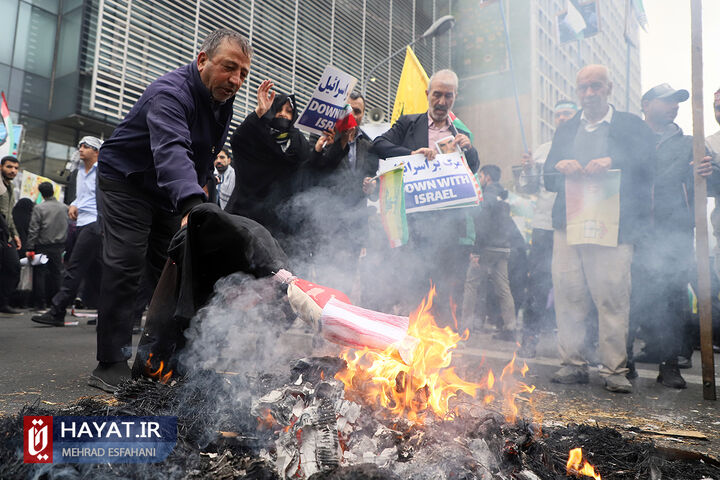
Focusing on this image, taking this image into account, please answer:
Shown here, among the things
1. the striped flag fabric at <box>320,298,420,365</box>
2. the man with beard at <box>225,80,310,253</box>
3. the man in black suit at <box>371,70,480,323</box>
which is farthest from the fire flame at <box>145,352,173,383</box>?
the man in black suit at <box>371,70,480,323</box>

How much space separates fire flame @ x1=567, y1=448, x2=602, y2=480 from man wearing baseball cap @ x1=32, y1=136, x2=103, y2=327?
546 centimetres

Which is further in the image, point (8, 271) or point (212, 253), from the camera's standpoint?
point (8, 271)

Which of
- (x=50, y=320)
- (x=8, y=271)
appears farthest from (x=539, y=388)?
(x=8, y=271)

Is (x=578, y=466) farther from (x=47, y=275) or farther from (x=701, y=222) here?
(x=47, y=275)

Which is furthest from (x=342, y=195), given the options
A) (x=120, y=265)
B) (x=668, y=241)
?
(x=668, y=241)

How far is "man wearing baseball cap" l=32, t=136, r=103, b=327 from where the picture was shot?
5.51m

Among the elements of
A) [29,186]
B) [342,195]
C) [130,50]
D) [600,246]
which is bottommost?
[600,246]

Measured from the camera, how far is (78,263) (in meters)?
5.52

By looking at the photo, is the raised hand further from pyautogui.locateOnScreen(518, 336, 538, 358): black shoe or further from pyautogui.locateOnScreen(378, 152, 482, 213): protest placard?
pyautogui.locateOnScreen(518, 336, 538, 358): black shoe

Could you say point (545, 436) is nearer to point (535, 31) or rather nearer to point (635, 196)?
point (635, 196)

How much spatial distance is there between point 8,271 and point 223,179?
3646mm

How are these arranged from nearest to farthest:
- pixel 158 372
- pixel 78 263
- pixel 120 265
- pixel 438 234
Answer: pixel 158 372, pixel 120 265, pixel 438 234, pixel 78 263

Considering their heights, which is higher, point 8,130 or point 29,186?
point 8,130

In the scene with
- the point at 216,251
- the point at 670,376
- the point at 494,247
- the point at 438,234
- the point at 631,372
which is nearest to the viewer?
the point at 216,251
